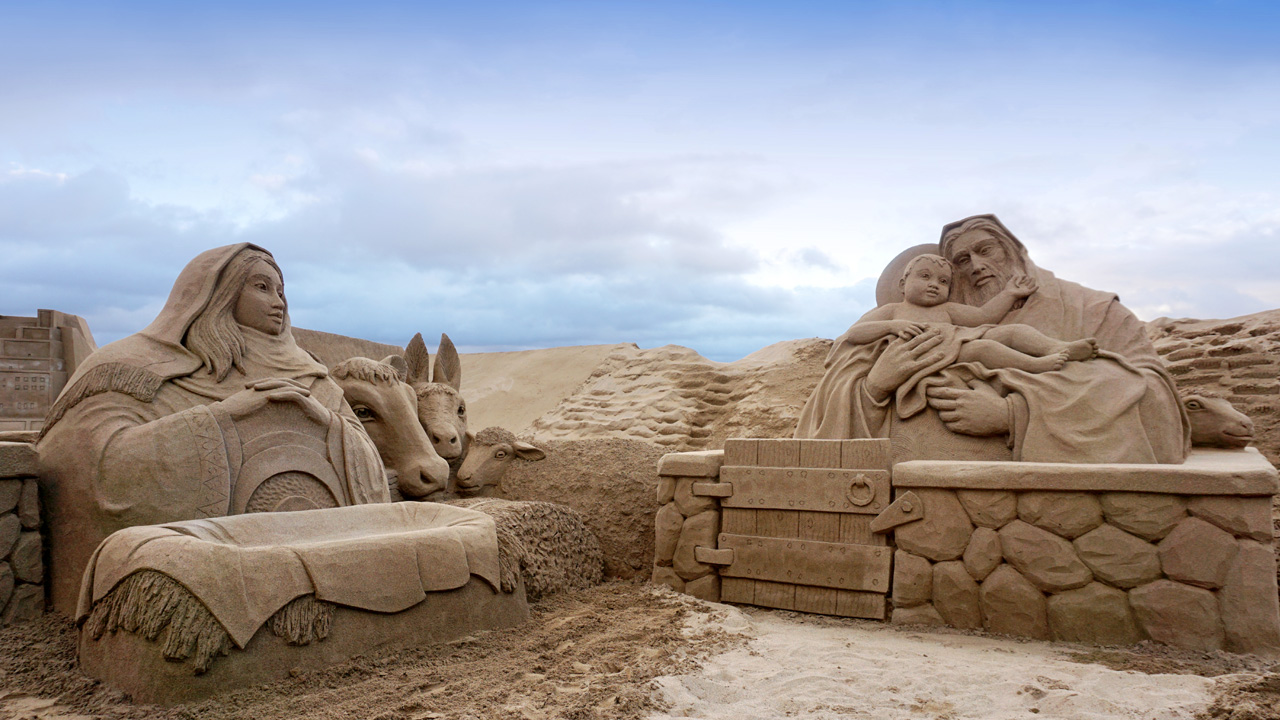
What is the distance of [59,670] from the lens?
325 cm

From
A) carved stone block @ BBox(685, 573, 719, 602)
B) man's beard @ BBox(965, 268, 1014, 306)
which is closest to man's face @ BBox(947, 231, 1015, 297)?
man's beard @ BBox(965, 268, 1014, 306)

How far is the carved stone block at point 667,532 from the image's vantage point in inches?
199

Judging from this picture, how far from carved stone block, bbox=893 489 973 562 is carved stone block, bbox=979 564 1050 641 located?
0.22 m

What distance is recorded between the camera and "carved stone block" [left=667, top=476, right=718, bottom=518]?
500cm

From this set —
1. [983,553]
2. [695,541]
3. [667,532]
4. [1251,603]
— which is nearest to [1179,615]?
[1251,603]

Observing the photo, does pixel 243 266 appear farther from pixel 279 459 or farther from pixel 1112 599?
pixel 1112 599

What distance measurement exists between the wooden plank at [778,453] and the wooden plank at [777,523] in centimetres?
28

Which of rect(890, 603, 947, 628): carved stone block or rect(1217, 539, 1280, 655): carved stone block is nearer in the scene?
rect(1217, 539, 1280, 655): carved stone block

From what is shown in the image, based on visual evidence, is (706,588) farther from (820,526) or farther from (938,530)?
(938,530)

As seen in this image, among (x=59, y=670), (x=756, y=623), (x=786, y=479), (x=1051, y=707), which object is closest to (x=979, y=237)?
(x=786, y=479)

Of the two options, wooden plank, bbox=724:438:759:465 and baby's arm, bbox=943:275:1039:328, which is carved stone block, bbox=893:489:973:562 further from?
baby's arm, bbox=943:275:1039:328

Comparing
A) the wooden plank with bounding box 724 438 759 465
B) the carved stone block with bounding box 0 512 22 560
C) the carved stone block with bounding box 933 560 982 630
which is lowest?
the carved stone block with bounding box 933 560 982 630

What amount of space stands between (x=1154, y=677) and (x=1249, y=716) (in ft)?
1.90

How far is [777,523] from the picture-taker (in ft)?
15.6
